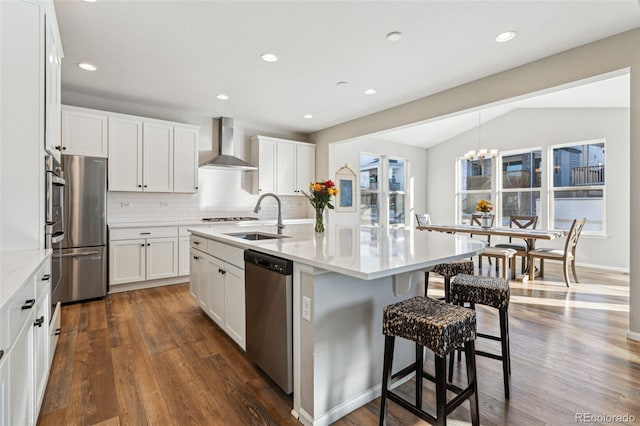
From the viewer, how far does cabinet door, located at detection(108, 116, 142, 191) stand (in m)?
4.11

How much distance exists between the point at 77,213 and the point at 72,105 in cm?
162

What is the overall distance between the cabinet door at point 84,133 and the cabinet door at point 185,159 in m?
0.87

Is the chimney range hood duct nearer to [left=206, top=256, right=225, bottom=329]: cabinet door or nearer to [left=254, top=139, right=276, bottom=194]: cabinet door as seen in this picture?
[left=254, top=139, right=276, bottom=194]: cabinet door

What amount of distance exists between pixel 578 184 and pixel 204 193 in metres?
6.71

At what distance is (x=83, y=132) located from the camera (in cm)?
389

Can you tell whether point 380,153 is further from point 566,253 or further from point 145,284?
point 145,284

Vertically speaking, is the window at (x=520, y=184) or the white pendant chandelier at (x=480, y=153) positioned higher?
the white pendant chandelier at (x=480, y=153)

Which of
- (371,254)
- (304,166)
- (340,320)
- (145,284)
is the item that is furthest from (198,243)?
(304,166)

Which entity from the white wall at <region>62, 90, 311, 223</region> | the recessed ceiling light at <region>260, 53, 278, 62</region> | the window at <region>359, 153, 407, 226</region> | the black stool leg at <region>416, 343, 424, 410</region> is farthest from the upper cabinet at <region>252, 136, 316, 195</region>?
the black stool leg at <region>416, 343, 424, 410</region>

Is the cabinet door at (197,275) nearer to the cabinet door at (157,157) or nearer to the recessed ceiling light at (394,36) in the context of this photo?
the cabinet door at (157,157)

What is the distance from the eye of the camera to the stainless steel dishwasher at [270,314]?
1.76 meters

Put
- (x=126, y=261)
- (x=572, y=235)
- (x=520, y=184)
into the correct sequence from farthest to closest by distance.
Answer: (x=520, y=184) → (x=572, y=235) → (x=126, y=261)

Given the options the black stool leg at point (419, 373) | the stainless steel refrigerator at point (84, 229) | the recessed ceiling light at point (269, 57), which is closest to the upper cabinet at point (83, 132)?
the stainless steel refrigerator at point (84, 229)

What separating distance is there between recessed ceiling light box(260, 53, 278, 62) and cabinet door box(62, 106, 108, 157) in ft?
7.86
